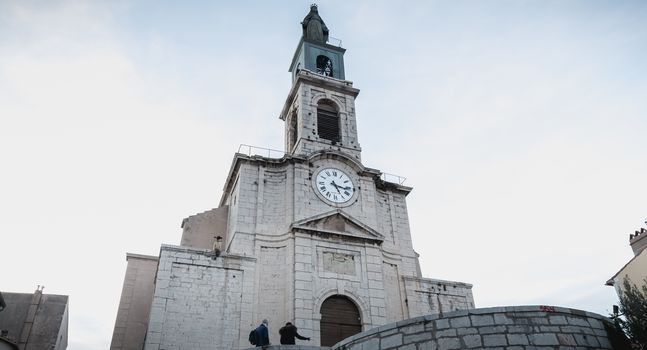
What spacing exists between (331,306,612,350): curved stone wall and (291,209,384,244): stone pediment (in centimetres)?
915

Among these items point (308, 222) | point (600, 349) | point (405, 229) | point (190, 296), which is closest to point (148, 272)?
point (190, 296)

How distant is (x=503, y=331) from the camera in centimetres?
904

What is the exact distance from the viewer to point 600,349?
9.21m

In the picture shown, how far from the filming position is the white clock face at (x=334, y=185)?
794 inches

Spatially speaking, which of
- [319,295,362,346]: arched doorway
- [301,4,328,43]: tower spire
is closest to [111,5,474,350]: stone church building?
[319,295,362,346]: arched doorway

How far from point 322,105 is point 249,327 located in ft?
38.4

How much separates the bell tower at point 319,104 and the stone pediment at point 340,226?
10.9ft

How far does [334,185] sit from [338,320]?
5.72 metres

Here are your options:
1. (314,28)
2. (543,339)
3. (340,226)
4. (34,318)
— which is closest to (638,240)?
(340,226)

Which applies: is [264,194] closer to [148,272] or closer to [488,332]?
[148,272]

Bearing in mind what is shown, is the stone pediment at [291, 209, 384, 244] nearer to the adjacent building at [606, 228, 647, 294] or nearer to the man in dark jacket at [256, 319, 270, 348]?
the man in dark jacket at [256, 319, 270, 348]

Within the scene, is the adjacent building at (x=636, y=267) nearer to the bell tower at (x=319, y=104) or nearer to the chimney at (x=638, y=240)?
the chimney at (x=638, y=240)

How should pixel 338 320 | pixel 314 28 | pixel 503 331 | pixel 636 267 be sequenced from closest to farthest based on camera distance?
pixel 503 331 < pixel 636 267 < pixel 338 320 < pixel 314 28

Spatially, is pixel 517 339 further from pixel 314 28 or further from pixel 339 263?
pixel 314 28
